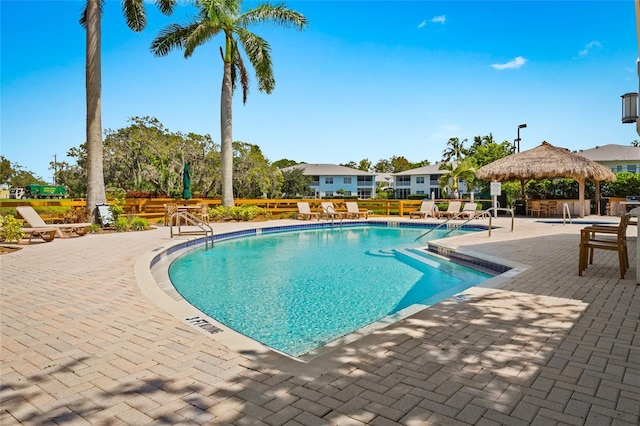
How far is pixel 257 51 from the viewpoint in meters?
17.3

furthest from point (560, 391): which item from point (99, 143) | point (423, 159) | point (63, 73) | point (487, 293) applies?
point (423, 159)

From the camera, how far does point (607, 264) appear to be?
6.52 m

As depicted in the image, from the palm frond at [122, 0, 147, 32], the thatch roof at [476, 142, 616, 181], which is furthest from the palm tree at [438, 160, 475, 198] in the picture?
the palm frond at [122, 0, 147, 32]

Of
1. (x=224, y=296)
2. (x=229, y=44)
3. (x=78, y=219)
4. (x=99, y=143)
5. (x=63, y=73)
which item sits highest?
(x=229, y=44)

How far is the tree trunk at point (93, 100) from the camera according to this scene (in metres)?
12.6

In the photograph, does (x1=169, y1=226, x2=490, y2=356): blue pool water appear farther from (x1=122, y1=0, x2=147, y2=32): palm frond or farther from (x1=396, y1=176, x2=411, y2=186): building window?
(x1=396, y1=176, x2=411, y2=186): building window

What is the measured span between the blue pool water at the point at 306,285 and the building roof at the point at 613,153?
3837cm

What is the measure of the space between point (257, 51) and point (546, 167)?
48.4ft

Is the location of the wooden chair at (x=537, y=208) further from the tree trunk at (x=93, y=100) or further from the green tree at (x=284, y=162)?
the green tree at (x=284, y=162)

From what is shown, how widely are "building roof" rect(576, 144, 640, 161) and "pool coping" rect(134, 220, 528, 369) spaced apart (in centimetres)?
3802

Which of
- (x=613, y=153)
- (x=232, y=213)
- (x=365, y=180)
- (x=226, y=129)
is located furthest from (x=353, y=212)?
(x=365, y=180)

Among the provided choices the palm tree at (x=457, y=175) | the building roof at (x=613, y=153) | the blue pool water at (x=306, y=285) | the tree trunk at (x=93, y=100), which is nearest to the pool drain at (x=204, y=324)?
the blue pool water at (x=306, y=285)

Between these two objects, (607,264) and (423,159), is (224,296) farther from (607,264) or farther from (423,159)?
(423,159)

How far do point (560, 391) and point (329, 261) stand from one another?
6440mm
